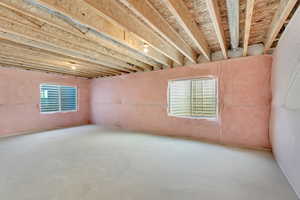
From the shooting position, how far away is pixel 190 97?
4.64 meters

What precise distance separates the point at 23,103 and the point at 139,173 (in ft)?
15.5

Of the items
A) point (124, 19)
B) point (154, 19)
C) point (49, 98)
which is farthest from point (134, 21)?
point (49, 98)

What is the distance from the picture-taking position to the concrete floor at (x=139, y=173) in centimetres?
167

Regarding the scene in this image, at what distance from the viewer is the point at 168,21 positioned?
84.8 inches

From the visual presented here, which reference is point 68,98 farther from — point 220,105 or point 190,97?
point 220,105

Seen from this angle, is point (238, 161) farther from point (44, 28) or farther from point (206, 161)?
point (44, 28)

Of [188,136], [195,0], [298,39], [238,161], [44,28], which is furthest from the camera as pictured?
[188,136]

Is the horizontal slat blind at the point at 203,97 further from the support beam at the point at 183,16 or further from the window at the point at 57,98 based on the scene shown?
the window at the point at 57,98

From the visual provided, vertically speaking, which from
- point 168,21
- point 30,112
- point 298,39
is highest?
point 168,21

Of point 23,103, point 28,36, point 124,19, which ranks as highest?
point 124,19

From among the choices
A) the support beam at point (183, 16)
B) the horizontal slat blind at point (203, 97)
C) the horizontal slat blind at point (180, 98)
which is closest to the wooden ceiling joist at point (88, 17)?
the support beam at point (183, 16)

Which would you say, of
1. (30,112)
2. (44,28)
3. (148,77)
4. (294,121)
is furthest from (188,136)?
(30,112)

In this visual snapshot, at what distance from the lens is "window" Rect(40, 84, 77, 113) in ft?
17.0

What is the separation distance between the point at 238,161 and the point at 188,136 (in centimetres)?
161
